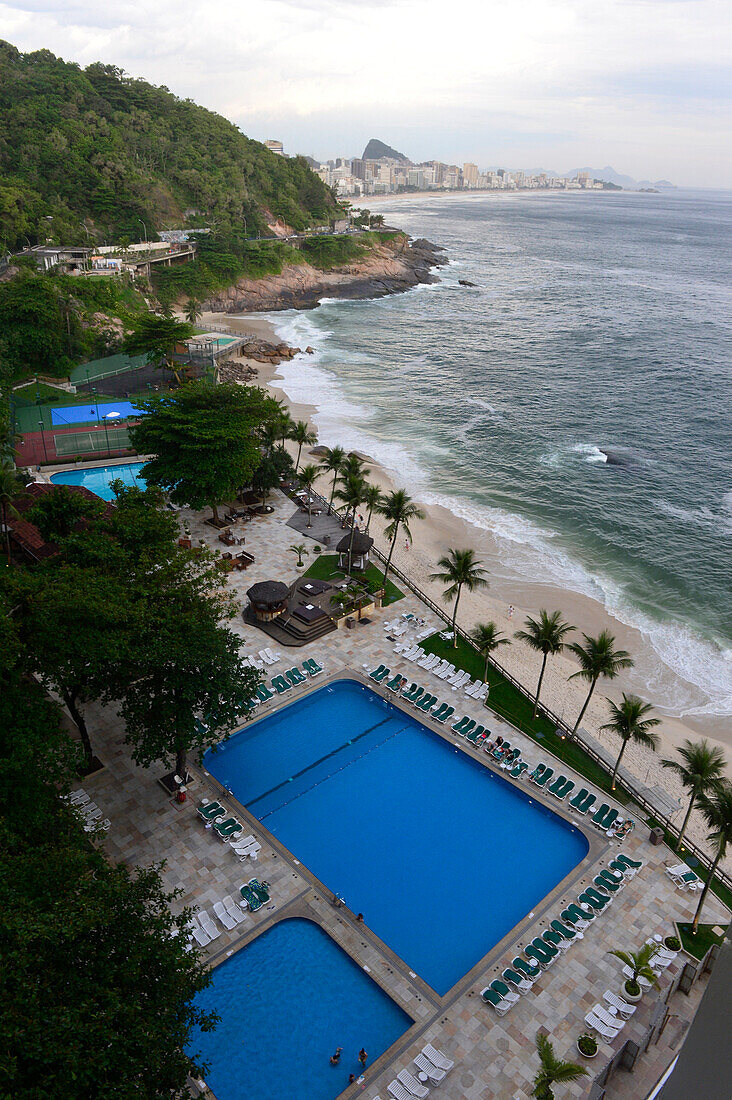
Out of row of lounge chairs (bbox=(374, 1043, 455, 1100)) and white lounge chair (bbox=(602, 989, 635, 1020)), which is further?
white lounge chair (bbox=(602, 989, 635, 1020))

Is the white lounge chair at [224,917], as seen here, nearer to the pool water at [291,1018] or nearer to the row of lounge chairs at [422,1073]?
the pool water at [291,1018]

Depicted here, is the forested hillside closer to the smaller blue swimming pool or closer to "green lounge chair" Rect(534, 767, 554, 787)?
Answer: the smaller blue swimming pool

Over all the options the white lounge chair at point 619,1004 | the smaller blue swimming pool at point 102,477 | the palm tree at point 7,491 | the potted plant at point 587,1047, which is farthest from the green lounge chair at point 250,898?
the smaller blue swimming pool at point 102,477

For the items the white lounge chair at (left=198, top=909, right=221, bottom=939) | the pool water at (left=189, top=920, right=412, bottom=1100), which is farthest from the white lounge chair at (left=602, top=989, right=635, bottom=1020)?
the white lounge chair at (left=198, top=909, right=221, bottom=939)

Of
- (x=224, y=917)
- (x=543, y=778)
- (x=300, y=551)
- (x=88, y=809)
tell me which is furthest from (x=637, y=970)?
(x=300, y=551)

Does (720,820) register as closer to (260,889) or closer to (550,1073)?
(550,1073)

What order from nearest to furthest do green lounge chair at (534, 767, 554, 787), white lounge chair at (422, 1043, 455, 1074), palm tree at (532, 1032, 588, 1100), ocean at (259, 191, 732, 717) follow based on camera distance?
1. palm tree at (532, 1032, 588, 1100)
2. white lounge chair at (422, 1043, 455, 1074)
3. green lounge chair at (534, 767, 554, 787)
4. ocean at (259, 191, 732, 717)
